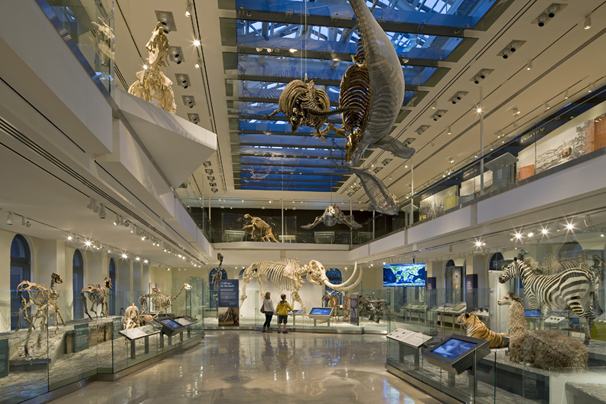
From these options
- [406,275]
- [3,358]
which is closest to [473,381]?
[3,358]

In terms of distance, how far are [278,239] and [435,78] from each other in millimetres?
14070

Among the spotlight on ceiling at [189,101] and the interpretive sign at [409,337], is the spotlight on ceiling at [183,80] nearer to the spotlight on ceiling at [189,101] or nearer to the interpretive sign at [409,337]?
the spotlight on ceiling at [189,101]

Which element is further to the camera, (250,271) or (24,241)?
(250,271)

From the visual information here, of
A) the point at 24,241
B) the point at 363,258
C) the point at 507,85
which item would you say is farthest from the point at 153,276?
the point at 507,85

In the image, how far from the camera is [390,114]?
2396mm

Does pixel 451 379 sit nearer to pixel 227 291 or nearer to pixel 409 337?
pixel 409 337

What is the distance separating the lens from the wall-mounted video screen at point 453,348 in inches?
219

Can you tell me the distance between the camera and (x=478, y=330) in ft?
22.8

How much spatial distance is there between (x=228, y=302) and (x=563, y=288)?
486 inches

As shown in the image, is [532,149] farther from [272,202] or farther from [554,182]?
[272,202]

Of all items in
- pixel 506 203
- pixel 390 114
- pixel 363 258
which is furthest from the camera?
pixel 363 258

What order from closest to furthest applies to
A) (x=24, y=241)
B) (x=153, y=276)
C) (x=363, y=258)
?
(x=24, y=241) < (x=363, y=258) < (x=153, y=276)

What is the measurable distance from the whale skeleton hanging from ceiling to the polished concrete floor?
4.41 m

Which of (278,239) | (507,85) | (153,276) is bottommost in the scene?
(153,276)
